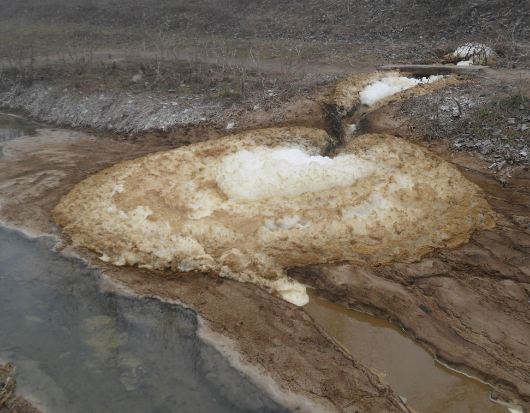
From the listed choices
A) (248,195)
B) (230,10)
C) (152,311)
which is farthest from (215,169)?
(230,10)

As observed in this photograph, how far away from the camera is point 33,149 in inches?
397

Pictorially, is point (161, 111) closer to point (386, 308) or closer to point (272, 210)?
point (272, 210)

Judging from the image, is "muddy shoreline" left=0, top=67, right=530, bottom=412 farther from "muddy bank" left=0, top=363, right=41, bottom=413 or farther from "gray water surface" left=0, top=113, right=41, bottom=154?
"gray water surface" left=0, top=113, right=41, bottom=154

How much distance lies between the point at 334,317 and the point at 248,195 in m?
2.87

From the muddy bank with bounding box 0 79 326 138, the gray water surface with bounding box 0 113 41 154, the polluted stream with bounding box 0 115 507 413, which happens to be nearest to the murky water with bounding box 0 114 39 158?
the gray water surface with bounding box 0 113 41 154

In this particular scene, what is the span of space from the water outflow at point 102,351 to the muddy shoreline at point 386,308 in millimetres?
309

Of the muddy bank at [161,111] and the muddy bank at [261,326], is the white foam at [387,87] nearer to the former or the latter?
the muddy bank at [161,111]

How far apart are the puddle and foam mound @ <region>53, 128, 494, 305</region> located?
24.2 inches

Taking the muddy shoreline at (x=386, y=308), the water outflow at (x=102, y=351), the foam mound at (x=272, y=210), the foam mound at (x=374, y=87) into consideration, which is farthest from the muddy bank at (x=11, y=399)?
the foam mound at (x=374, y=87)

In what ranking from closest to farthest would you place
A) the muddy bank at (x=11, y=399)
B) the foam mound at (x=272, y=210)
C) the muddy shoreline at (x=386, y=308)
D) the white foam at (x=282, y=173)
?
the muddy bank at (x=11, y=399), the muddy shoreline at (x=386, y=308), the foam mound at (x=272, y=210), the white foam at (x=282, y=173)

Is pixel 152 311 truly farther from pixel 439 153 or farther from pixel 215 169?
pixel 439 153

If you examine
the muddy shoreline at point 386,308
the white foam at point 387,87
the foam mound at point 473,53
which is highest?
the foam mound at point 473,53

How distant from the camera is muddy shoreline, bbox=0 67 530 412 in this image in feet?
14.8

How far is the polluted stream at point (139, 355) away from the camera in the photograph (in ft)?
14.5
